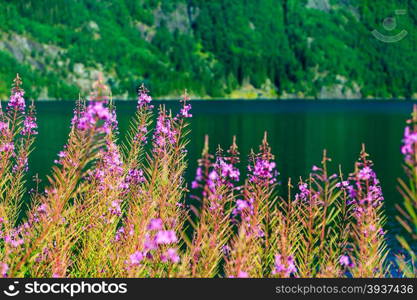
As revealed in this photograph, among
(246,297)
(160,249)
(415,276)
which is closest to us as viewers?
(246,297)

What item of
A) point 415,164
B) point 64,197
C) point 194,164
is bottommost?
point 194,164

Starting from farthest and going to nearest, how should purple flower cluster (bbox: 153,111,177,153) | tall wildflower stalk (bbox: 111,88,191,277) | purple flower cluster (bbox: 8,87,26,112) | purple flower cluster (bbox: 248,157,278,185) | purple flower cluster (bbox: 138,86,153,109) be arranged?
purple flower cluster (bbox: 138,86,153,109) < purple flower cluster (bbox: 153,111,177,153) < purple flower cluster (bbox: 8,87,26,112) < purple flower cluster (bbox: 248,157,278,185) < tall wildflower stalk (bbox: 111,88,191,277)

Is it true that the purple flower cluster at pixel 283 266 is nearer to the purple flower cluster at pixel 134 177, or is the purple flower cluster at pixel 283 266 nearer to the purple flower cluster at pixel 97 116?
the purple flower cluster at pixel 97 116

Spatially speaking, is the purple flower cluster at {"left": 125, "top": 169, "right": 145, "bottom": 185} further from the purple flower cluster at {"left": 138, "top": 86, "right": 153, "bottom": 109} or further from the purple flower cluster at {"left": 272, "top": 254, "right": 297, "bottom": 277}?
the purple flower cluster at {"left": 272, "top": 254, "right": 297, "bottom": 277}

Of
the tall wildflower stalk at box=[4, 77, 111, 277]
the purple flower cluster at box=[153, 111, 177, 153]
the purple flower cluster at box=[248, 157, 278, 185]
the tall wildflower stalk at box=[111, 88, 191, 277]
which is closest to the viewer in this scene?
the tall wildflower stalk at box=[4, 77, 111, 277]

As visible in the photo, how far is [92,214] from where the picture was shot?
36.1 ft

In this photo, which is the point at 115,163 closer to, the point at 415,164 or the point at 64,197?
the point at 64,197

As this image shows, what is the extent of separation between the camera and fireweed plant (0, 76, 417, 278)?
7504 millimetres

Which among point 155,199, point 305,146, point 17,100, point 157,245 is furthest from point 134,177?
point 305,146

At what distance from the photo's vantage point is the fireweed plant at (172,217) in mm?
7504

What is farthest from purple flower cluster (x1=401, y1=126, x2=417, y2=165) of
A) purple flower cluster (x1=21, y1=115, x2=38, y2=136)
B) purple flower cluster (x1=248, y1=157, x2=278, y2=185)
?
purple flower cluster (x1=21, y1=115, x2=38, y2=136)

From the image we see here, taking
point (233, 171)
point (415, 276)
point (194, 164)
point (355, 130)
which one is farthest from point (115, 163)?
point (355, 130)

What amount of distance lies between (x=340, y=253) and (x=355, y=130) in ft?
434

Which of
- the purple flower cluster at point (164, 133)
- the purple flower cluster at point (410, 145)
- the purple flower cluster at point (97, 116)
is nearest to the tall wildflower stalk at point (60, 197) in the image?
the purple flower cluster at point (97, 116)
